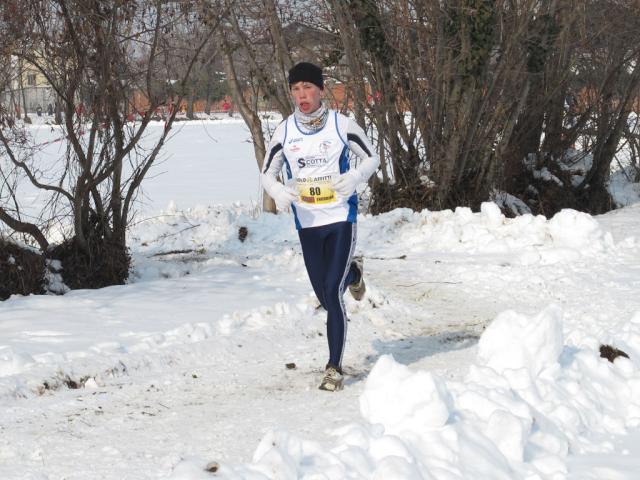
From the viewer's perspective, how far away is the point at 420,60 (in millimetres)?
13289

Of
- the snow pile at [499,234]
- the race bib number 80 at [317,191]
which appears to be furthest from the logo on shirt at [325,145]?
the snow pile at [499,234]

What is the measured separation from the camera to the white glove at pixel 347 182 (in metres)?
5.79

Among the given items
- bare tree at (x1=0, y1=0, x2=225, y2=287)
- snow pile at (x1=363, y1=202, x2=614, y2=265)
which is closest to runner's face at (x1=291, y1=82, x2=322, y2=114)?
bare tree at (x1=0, y1=0, x2=225, y2=287)

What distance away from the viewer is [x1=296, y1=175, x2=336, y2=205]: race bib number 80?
5867 mm

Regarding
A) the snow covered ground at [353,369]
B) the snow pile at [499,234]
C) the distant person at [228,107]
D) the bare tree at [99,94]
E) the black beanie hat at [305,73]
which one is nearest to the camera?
the snow covered ground at [353,369]

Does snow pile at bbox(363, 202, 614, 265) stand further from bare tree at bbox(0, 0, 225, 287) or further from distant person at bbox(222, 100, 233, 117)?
distant person at bbox(222, 100, 233, 117)

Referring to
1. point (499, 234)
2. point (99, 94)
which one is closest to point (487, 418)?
point (99, 94)

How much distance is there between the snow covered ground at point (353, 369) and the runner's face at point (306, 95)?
1.69 m

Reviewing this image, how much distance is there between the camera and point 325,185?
5859 millimetres

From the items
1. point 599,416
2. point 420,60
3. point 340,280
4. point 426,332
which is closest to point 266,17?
point 420,60

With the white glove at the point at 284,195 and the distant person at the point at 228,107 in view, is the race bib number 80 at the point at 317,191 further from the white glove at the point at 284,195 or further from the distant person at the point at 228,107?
the distant person at the point at 228,107

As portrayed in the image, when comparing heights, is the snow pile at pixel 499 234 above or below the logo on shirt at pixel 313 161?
below

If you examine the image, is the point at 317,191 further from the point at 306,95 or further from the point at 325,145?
the point at 306,95

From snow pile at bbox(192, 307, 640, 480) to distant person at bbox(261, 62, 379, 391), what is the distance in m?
0.95
